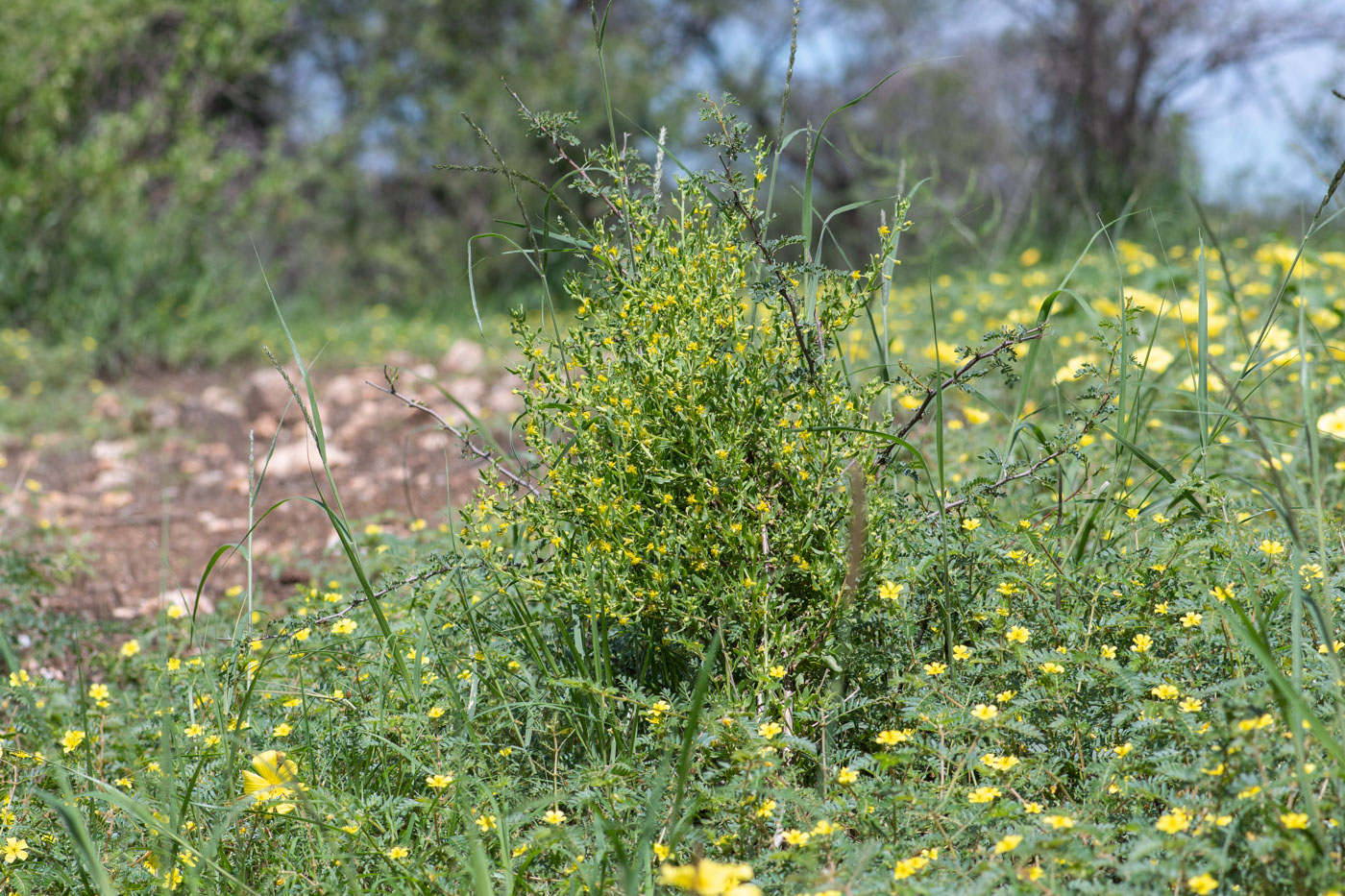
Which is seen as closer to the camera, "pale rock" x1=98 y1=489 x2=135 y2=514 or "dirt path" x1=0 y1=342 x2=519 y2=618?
"dirt path" x1=0 y1=342 x2=519 y2=618

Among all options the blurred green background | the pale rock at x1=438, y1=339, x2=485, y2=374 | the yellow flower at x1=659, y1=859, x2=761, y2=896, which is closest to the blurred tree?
the blurred green background

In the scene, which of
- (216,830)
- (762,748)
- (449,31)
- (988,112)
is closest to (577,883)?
(762,748)


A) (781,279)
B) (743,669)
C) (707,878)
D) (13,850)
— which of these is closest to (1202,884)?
(707,878)

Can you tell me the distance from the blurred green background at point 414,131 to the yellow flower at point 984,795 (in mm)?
2198

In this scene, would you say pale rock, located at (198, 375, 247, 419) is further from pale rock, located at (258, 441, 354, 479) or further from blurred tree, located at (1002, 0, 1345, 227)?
blurred tree, located at (1002, 0, 1345, 227)

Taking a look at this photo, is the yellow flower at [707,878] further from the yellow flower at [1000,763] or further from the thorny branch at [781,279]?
the thorny branch at [781,279]

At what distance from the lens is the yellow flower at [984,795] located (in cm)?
131

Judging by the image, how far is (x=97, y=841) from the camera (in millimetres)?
Answer: 1567

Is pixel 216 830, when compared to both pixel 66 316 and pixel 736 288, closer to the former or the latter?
pixel 736 288

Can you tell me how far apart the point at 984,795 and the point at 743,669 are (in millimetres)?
477

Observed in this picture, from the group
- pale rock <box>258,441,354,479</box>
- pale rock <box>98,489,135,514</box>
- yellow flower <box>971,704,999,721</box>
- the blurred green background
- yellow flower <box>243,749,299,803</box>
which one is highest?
the blurred green background

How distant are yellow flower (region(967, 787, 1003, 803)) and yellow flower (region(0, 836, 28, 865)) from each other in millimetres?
1354

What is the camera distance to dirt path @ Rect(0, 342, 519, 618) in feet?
10.2

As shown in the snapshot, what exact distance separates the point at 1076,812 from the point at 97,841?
4.66ft
